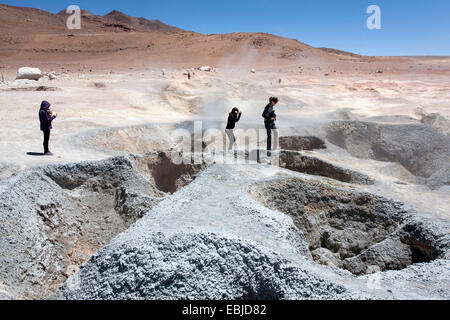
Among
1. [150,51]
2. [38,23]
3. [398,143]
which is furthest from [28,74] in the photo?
[38,23]

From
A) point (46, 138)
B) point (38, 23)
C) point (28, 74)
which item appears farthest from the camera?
point (38, 23)

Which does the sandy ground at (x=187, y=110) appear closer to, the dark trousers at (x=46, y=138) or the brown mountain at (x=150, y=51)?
the dark trousers at (x=46, y=138)

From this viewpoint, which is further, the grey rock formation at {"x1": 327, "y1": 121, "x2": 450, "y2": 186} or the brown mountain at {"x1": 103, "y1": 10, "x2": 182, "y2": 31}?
the brown mountain at {"x1": 103, "y1": 10, "x2": 182, "y2": 31}

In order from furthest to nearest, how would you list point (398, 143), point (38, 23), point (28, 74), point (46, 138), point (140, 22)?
point (140, 22), point (38, 23), point (28, 74), point (398, 143), point (46, 138)

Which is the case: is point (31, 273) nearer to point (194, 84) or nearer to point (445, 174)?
point (445, 174)

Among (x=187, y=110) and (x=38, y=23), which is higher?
(x=38, y=23)

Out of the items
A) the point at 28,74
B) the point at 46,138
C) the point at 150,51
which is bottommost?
the point at 46,138

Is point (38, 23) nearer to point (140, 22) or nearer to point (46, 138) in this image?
point (140, 22)

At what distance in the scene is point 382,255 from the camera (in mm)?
5434

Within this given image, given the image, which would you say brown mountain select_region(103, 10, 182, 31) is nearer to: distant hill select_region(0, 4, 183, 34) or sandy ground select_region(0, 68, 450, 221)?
distant hill select_region(0, 4, 183, 34)

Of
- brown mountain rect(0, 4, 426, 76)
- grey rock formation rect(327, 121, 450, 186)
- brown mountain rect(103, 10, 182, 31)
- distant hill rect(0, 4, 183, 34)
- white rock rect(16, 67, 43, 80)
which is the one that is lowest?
grey rock formation rect(327, 121, 450, 186)

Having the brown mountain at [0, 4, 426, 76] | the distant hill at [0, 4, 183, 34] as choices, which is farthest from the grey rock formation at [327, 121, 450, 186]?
the distant hill at [0, 4, 183, 34]
